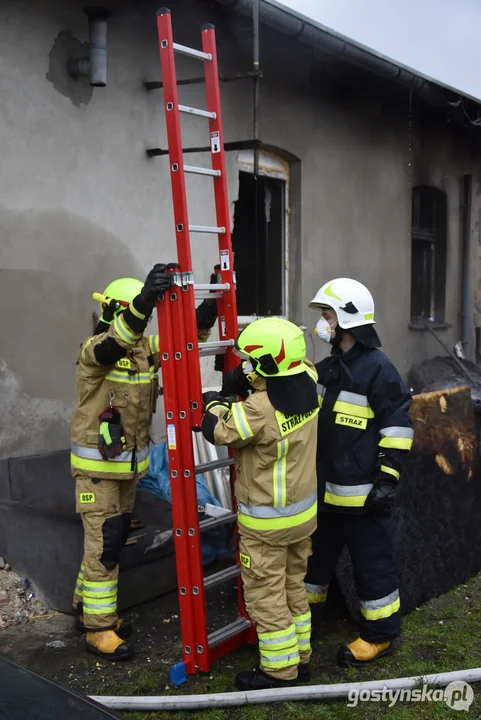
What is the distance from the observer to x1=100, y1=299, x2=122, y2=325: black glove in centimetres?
369

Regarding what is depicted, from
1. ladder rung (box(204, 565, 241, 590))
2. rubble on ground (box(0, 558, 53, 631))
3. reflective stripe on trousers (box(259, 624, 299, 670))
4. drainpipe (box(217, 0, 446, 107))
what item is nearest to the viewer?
reflective stripe on trousers (box(259, 624, 299, 670))

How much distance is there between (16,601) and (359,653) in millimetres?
1980

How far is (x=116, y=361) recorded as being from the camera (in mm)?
3539

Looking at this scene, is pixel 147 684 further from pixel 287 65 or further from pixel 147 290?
pixel 287 65

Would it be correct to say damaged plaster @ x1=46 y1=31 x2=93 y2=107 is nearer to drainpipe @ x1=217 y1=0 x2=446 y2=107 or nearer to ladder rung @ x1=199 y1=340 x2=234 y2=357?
drainpipe @ x1=217 y1=0 x2=446 y2=107

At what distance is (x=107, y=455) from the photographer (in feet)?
11.9

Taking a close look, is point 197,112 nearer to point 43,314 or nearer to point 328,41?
point 43,314

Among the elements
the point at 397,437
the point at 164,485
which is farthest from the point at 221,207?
the point at 164,485

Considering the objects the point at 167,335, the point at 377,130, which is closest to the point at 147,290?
the point at 167,335

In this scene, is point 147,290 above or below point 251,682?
above

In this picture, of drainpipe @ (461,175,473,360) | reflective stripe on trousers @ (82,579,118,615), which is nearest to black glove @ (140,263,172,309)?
reflective stripe on trousers @ (82,579,118,615)

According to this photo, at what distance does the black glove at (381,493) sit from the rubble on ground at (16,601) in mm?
2030

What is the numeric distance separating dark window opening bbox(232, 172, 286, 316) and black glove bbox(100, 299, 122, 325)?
3.21 m

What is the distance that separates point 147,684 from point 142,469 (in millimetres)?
1084
